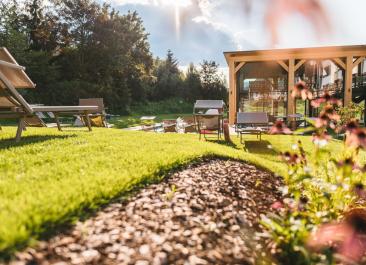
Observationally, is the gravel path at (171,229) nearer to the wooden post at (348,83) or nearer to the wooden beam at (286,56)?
the wooden beam at (286,56)

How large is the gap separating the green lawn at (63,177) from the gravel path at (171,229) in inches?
4.5

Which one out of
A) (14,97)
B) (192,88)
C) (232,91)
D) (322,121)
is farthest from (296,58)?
(192,88)

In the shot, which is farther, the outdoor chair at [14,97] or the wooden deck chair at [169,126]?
the wooden deck chair at [169,126]

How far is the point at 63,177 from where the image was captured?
302cm

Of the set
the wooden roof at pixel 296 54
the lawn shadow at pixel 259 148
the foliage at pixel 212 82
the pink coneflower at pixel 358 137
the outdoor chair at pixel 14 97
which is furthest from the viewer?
the foliage at pixel 212 82

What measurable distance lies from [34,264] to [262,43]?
5.34 feet

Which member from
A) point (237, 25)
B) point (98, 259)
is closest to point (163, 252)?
point (98, 259)

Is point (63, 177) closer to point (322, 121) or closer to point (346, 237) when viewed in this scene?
point (322, 121)

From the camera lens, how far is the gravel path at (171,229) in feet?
6.51

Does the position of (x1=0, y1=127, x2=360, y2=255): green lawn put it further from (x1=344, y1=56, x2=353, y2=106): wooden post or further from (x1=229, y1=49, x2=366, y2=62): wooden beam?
(x1=344, y1=56, x2=353, y2=106): wooden post

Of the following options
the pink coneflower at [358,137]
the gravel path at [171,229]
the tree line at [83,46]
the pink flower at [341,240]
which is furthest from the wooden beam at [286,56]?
the pink coneflower at [358,137]

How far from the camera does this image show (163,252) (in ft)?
6.93

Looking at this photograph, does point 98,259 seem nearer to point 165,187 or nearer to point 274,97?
point 165,187

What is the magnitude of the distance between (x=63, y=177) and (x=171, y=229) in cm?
120
